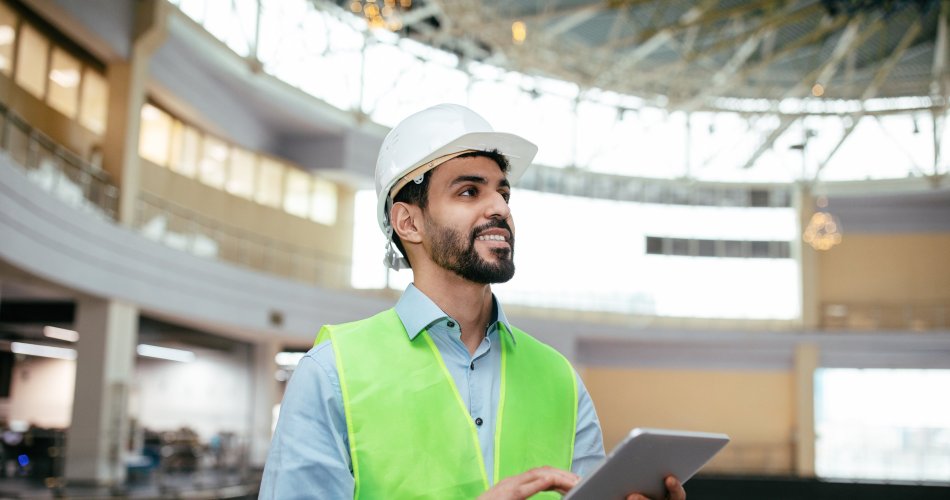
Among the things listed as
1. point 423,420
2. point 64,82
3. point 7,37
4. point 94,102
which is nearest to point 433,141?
point 423,420

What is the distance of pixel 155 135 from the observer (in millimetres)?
30344

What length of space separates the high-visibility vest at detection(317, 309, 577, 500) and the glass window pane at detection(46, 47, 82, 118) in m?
23.0

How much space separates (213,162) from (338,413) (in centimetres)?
3244

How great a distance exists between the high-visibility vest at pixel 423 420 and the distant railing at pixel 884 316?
44624 mm

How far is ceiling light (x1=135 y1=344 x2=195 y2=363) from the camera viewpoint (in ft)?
109

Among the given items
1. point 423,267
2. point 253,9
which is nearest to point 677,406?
point 253,9

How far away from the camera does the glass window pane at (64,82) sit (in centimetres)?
2394

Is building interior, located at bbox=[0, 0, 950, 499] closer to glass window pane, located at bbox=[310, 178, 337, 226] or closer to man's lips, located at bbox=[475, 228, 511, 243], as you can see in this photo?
glass window pane, located at bbox=[310, 178, 337, 226]

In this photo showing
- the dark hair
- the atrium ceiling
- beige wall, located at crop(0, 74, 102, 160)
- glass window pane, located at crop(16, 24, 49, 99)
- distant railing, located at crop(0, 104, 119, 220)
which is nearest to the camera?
the dark hair

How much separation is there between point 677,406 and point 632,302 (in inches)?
191

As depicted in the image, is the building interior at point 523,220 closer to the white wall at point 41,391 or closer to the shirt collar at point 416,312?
the white wall at point 41,391

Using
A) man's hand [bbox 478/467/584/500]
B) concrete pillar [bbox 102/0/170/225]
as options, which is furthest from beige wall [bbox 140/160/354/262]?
man's hand [bbox 478/467/584/500]

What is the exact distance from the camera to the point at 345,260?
39.8 m

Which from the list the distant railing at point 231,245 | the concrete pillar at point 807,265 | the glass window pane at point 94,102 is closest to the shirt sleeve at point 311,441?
the distant railing at point 231,245
